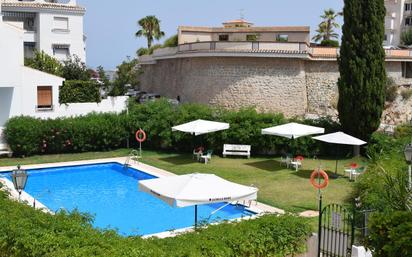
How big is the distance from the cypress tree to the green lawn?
7.66 feet

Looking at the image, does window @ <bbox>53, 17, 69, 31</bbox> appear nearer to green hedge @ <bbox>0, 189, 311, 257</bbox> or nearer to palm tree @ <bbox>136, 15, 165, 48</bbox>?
palm tree @ <bbox>136, 15, 165, 48</bbox>

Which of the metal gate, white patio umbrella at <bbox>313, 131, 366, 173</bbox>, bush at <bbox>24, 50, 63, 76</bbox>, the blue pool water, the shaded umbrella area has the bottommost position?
the blue pool water

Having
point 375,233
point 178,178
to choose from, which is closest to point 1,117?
point 178,178

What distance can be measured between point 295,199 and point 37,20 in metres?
34.4

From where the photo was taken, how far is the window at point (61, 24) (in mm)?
45344

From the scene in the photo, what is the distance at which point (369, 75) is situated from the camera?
86.0 ft

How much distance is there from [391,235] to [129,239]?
4.61m

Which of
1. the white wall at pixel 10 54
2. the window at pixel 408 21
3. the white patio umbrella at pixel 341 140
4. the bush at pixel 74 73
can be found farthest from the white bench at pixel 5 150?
the window at pixel 408 21

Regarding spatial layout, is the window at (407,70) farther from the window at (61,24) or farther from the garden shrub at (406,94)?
the window at (61,24)

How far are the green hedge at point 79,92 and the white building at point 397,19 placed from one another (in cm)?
5400

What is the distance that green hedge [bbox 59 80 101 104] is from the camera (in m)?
29.9

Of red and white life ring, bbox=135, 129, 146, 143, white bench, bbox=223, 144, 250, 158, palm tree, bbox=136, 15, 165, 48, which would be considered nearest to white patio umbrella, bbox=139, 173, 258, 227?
white bench, bbox=223, 144, 250, 158

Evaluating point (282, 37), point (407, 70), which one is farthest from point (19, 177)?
point (407, 70)

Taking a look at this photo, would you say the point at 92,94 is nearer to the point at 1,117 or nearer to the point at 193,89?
the point at 1,117
